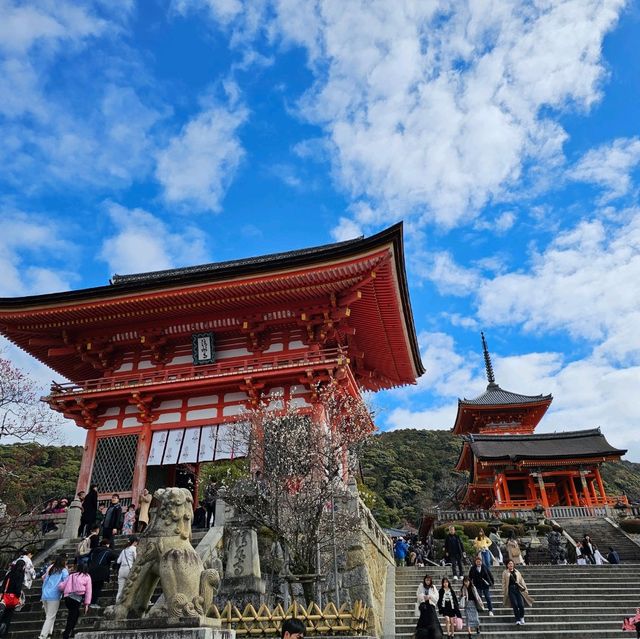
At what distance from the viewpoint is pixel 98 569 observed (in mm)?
9555

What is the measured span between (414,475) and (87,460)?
52.2 m

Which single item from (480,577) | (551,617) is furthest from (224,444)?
(551,617)

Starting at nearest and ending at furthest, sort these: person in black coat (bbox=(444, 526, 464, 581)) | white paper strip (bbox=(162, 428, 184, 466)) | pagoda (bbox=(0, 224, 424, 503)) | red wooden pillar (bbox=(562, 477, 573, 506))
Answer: person in black coat (bbox=(444, 526, 464, 581)) → pagoda (bbox=(0, 224, 424, 503)) → white paper strip (bbox=(162, 428, 184, 466)) → red wooden pillar (bbox=(562, 477, 573, 506))

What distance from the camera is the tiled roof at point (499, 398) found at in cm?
3978

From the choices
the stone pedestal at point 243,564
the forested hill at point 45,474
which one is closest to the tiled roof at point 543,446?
the stone pedestal at point 243,564

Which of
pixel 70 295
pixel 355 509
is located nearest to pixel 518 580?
pixel 355 509

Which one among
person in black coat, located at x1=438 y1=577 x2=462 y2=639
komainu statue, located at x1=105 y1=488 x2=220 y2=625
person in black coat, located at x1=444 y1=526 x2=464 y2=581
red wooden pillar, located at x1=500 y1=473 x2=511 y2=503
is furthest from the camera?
red wooden pillar, located at x1=500 y1=473 x2=511 y2=503

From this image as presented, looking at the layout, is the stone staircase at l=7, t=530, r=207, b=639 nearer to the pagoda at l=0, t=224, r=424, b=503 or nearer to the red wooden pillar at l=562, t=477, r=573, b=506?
the pagoda at l=0, t=224, r=424, b=503

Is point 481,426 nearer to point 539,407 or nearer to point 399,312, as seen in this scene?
point 539,407

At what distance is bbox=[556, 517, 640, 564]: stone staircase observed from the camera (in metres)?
21.3

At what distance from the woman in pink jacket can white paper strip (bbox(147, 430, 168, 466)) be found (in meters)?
7.45

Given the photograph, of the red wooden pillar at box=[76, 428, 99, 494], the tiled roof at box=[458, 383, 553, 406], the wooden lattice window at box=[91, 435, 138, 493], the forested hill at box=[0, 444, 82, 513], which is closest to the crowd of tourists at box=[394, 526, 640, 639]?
the wooden lattice window at box=[91, 435, 138, 493]

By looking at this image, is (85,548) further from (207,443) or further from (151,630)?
(151,630)

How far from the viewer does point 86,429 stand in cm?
1719
